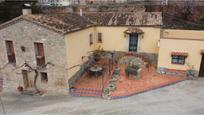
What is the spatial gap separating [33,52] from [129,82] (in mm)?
8551

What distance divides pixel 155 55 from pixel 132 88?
619cm

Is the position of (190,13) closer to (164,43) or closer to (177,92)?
(164,43)

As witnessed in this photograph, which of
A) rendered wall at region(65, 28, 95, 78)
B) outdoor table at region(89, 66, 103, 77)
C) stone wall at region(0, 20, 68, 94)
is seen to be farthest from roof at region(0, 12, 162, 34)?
outdoor table at region(89, 66, 103, 77)

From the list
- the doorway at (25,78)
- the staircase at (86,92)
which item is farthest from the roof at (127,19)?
the doorway at (25,78)

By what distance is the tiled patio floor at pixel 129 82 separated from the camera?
15.9 meters

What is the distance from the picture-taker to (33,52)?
642 inches

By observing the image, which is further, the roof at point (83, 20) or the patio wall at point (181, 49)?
the patio wall at point (181, 49)

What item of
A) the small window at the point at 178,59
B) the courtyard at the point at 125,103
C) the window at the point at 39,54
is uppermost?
the window at the point at 39,54

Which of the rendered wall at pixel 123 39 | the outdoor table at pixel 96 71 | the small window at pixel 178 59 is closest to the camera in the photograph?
the small window at pixel 178 59

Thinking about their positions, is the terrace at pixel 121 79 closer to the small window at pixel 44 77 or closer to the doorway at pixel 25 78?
the small window at pixel 44 77

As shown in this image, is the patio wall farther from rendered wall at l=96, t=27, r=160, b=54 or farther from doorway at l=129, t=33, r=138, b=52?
doorway at l=129, t=33, r=138, b=52

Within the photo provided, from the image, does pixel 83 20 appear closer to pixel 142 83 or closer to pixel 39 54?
pixel 39 54

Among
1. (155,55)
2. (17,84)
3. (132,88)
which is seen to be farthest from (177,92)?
(17,84)

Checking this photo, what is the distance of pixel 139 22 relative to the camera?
811 inches
